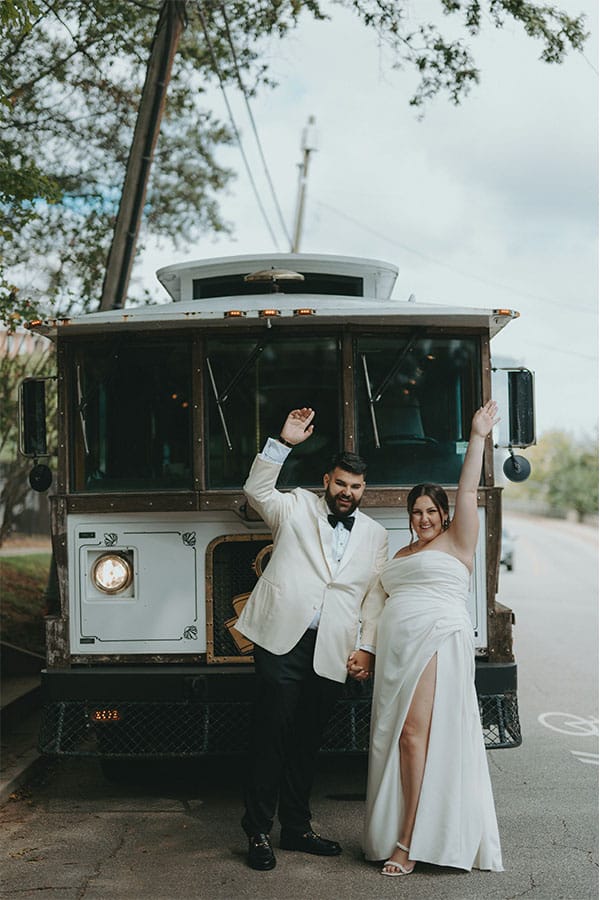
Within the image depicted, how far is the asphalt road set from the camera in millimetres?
5484

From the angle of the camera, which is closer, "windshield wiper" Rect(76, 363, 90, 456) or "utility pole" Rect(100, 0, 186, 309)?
"windshield wiper" Rect(76, 363, 90, 456)

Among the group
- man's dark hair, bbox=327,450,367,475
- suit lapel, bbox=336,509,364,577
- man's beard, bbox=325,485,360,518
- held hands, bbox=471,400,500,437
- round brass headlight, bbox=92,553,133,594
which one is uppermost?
held hands, bbox=471,400,500,437

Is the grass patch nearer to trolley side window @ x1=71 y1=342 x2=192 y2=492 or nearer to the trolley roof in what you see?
trolley side window @ x1=71 y1=342 x2=192 y2=492

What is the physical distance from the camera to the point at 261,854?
570cm

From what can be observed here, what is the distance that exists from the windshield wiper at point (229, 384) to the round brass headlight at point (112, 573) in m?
0.95

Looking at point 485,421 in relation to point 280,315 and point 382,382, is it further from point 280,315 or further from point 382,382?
point 280,315

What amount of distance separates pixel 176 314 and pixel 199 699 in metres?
2.24

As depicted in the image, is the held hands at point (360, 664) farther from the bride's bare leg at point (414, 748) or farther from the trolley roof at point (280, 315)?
the trolley roof at point (280, 315)

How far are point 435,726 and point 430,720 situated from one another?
1.5 inches

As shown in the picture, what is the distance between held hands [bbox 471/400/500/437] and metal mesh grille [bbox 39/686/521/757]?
5.43 feet

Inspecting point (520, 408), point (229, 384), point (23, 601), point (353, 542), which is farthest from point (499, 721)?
point (23, 601)

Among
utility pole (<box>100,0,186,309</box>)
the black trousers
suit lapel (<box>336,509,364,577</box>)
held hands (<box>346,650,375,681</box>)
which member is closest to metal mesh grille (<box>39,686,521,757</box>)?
the black trousers

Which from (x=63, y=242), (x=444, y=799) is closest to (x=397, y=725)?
(x=444, y=799)

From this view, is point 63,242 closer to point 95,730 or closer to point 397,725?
point 95,730
